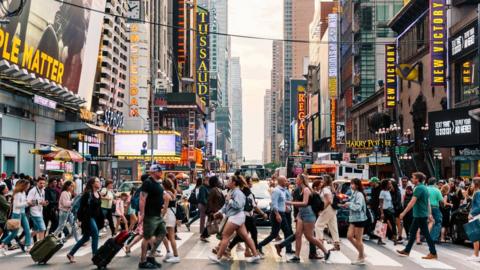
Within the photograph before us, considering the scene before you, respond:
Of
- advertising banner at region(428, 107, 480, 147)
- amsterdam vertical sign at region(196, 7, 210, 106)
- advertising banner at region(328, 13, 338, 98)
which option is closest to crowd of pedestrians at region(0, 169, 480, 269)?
advertising banner at region(428, 107, 480, 147)

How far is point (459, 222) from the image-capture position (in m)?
18.9

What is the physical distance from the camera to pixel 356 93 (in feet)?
317

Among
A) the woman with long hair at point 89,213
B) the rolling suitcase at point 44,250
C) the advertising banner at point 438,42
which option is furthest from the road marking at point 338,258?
the advertising banner at point 438,42

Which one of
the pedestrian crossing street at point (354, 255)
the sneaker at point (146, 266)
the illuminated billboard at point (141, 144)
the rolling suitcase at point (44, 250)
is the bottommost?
the pedestrian crossing street at point (354, 255)

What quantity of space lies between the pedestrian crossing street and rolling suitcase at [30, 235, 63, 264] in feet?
3.28

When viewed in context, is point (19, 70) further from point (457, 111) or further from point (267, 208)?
point (457, 111)

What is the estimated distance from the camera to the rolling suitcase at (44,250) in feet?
43.5

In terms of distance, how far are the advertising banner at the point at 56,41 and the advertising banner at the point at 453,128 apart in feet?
78.4

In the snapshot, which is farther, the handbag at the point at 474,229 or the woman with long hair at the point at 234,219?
the handbag at the point at 474,229

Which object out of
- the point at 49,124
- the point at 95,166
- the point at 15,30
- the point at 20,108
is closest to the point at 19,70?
the point at 15,30

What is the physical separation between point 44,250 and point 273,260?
15.1 ft

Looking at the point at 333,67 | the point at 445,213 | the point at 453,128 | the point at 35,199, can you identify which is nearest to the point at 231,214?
the point at 35,199

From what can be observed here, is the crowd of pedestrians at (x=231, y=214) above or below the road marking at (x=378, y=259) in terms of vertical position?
above

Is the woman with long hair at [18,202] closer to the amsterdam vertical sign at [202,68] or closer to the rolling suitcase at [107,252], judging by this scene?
the rolling suitcase at [107,252]
